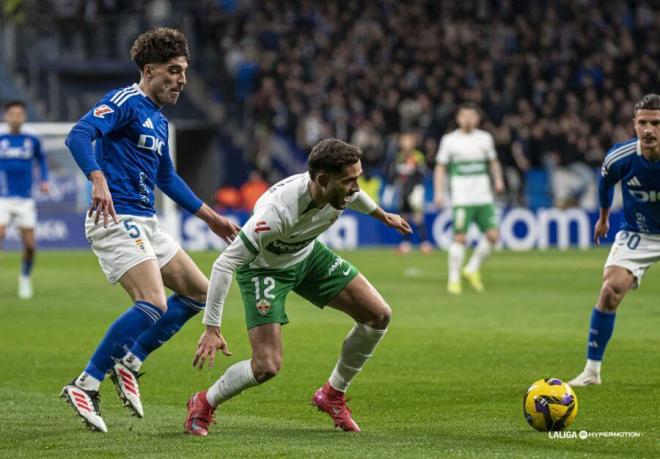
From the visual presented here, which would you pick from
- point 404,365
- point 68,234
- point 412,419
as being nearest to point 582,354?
point 404,365

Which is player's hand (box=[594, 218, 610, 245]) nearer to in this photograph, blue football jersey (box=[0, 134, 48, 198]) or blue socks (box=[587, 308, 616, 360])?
blue socks (box=[587, 308, 616, 360])

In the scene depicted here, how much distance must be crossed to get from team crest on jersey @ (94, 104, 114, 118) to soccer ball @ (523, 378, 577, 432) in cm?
301

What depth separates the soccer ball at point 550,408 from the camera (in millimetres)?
7105

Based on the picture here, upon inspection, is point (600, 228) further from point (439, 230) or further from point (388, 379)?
point (439, 230)

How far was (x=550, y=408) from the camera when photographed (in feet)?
23.3

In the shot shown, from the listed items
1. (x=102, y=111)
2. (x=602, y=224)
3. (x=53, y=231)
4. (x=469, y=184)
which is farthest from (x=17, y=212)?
A: (x=53, y=231)

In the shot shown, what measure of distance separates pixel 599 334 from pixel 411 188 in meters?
16.9

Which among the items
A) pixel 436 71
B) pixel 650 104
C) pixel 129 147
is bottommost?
pixel 129 147

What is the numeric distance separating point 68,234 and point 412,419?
67.0 ft

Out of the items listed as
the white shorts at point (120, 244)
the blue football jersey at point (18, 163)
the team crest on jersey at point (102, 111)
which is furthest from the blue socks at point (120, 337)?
the blue football jersey at point (18, 163)

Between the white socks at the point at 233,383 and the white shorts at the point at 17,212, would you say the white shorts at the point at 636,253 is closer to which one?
the white socks at the point at 233,383

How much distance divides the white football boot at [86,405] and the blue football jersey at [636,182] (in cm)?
426

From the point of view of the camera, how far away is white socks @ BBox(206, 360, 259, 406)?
23.3ft

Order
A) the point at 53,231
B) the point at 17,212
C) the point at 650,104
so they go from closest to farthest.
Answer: the point at 650,104
the point at 17,212
the point at 53,231
